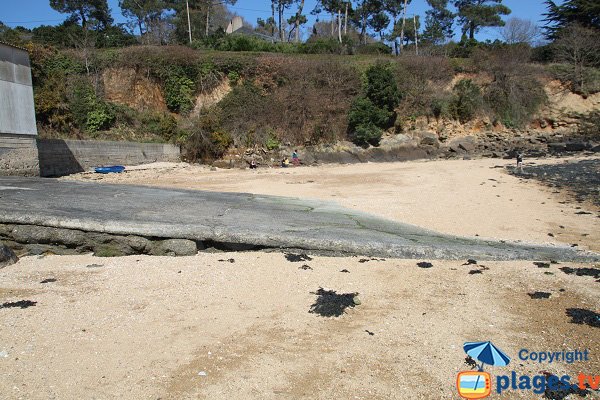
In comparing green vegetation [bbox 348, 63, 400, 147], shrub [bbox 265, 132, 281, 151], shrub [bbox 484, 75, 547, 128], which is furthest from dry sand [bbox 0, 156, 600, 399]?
shrub [bbox 484, 75, 547, 128]

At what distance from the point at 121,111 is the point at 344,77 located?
13957mm

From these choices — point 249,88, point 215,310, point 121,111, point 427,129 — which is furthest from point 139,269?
point 427,129

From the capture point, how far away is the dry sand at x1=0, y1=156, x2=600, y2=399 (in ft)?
10.2

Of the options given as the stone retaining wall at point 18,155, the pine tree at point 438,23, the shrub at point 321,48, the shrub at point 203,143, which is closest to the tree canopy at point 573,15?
the pine tree at point 438,23

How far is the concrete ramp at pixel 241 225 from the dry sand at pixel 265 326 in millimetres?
314

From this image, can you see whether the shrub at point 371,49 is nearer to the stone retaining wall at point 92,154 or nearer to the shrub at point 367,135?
the shrub at point 367,135

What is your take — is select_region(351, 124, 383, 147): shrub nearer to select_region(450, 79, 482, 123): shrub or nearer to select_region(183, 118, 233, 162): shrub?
select_region(450, 79, 482, 123): shrub

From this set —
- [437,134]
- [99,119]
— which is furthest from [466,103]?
[99,119]

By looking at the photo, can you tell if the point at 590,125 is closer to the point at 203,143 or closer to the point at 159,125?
the point at 203,143

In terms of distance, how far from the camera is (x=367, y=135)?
24734 mm

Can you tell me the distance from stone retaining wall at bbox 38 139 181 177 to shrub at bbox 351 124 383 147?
400 inches

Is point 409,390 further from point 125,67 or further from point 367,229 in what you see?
point 125,67

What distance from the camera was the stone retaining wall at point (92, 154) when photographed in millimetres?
15711

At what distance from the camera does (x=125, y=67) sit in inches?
1017
